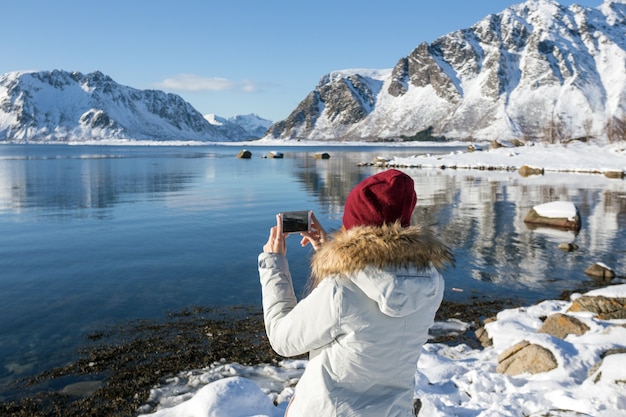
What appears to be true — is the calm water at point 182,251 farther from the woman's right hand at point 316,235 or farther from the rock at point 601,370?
the woman's right hand at point 316,235

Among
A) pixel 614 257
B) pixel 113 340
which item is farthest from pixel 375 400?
pixel 614 257

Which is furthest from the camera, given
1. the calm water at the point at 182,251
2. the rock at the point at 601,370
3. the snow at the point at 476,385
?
the calm water at the point at 182,251

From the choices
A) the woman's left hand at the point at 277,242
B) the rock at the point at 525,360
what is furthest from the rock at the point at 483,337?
the woman's left hand at the point at 277,242

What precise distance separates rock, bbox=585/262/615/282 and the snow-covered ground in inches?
184

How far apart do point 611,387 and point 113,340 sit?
8867 millimetres

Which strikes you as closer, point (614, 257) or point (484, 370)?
point (484, 370)

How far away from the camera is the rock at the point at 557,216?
2286 cm

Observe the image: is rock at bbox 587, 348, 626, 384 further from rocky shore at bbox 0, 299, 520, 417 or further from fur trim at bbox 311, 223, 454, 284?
fur trim at bbox 311, 223, 454, 284

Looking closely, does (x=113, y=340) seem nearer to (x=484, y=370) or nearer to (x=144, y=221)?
(x=484, y=370)

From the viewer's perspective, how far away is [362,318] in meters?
2.71

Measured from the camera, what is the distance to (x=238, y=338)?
33.6 feet

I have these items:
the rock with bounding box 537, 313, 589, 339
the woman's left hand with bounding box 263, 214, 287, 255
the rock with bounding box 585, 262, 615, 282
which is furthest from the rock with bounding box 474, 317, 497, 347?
the woman's left hand with bounding box 263, 214, 287, 255

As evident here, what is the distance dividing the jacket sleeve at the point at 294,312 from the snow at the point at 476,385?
13.3ft

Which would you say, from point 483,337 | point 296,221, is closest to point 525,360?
point 483,337
